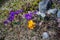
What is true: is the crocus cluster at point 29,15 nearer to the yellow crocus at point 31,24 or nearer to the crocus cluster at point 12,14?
the yellow crocus at point 31,24

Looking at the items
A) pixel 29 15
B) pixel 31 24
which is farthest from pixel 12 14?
pixel 31 24

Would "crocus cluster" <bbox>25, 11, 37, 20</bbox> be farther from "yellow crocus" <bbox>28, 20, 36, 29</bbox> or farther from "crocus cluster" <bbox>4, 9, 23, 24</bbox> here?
"crocus cluster" <bbox>4, 9, 23, 24</bbox>

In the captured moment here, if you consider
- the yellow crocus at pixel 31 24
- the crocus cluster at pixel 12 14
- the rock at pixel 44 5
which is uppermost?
the rock at pixel 44 5

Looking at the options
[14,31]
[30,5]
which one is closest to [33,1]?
[30,5]

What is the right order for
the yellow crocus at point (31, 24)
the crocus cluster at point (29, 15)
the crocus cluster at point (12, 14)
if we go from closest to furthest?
the yellow crocus at point (31, 24)
the crocus cluster at point (29, 15)
the crocus cluster at point (12, 14)

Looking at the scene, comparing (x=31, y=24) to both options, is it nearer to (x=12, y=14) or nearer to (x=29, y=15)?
(x=29, y=15)

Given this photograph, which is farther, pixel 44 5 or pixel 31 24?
pixel 44 5

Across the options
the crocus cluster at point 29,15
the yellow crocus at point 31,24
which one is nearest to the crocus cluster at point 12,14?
the crocus cluster at point 29,15

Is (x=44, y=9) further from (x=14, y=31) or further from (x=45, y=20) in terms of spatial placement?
(x=14, y=31)

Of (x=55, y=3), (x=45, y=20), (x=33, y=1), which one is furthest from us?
(x=33, y=1)
